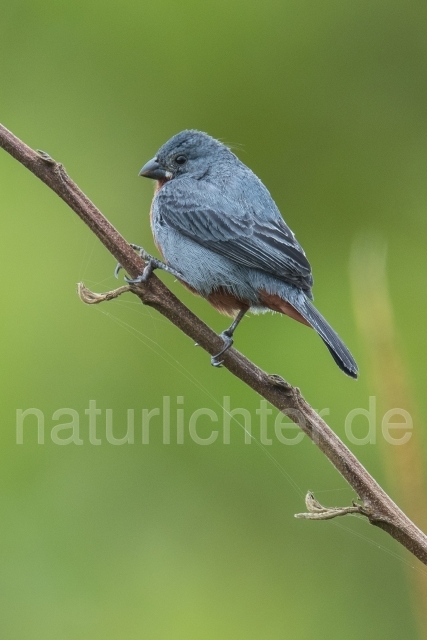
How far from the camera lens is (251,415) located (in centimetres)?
428

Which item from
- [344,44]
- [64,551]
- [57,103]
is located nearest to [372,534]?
[64,551]

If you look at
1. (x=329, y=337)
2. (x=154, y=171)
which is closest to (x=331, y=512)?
(x=329, y=337)

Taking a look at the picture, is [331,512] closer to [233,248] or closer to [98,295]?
[98,295]

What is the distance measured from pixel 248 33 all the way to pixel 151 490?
8.18 ft

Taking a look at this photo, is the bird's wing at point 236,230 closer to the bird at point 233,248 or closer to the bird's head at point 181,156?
the bird at point 233,248

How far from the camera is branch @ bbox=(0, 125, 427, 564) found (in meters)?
2.06

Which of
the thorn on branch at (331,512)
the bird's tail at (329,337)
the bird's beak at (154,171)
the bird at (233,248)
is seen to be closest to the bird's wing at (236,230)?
the bird at (233,248)

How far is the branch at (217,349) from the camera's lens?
206 centimetres

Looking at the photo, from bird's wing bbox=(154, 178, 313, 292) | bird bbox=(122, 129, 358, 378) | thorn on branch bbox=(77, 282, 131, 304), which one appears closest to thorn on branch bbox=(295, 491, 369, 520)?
thorn on branch bbox=(77, 282, 131, 304)

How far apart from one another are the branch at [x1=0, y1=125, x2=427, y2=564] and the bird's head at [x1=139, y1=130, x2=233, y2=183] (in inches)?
68.5

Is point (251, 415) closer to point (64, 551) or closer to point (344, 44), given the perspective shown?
point (64, 551)

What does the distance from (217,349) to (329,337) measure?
0.81 m

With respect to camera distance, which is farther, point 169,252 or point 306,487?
point 306,487

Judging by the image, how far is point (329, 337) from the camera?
313 cm
